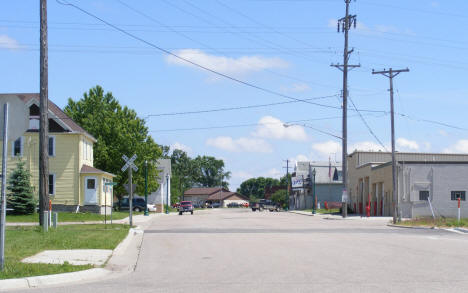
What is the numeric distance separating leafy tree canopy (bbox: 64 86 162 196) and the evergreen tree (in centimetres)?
1912

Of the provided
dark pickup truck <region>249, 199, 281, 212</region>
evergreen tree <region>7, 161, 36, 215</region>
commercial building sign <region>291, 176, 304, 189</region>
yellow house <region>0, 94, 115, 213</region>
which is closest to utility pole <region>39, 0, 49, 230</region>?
evergreen tree <region>7, 161, 36, 215</region>

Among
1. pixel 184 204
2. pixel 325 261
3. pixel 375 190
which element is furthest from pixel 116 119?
pixel 325 261

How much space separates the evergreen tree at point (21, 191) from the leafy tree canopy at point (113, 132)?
19.1 meters

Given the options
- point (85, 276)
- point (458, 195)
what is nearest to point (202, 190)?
point (458, 195)

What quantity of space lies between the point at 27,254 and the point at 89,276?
148 inches

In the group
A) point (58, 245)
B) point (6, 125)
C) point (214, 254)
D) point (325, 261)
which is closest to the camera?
point (6, 125)

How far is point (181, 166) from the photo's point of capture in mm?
161875

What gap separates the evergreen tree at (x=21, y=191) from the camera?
40.6 metres

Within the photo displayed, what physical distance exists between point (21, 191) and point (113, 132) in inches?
836

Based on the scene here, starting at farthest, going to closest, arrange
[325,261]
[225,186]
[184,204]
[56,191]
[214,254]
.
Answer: [225,186]
[184,204]
[56,191]
[214,254]
[325,261]

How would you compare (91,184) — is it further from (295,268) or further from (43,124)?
(295,268)

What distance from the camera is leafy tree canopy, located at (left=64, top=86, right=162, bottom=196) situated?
61.5m

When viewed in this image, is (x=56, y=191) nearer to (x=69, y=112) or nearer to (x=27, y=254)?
(x=69, y=112)

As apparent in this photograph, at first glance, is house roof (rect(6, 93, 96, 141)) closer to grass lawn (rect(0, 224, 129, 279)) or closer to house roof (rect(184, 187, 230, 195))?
grass lawn (rect(0, 224, 129, 279))
